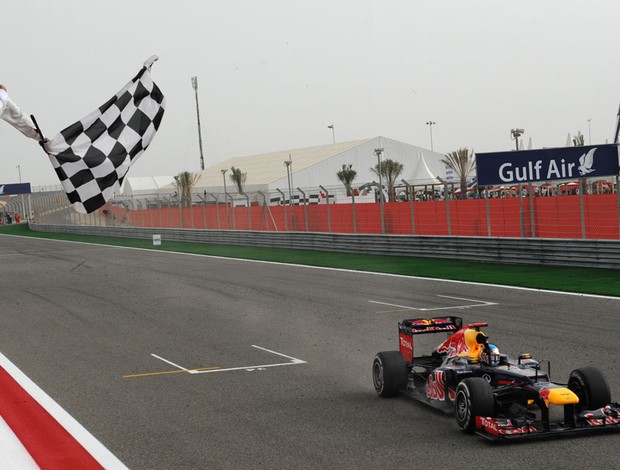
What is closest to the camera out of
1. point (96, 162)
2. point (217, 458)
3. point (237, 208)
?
point (217, 458)

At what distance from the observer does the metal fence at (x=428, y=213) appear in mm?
21531

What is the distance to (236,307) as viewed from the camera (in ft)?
52.7

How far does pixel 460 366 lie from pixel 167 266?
67.8ft

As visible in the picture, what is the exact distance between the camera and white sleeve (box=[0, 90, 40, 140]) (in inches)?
267

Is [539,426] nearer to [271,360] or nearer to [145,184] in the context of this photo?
[271,360]

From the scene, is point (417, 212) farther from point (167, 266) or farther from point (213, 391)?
point (213, 391)

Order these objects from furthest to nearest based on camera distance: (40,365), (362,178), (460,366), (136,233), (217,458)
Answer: (362,178)
(136,233)
(40,365)
(460,366)
(217,458)

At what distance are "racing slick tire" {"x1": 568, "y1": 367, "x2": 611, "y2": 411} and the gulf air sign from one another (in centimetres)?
1508

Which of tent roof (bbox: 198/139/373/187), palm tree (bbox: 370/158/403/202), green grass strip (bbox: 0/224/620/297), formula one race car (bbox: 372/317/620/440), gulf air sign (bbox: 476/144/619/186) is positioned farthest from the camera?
tent roof (bbox: 198/139/373/187)

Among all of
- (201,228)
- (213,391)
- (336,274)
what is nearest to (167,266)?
(336,274)

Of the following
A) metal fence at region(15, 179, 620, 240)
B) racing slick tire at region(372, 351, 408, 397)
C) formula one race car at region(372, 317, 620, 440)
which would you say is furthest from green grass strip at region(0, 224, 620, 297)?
formula one race car at region(372, 317, 620, 440)

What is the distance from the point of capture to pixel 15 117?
7.14 m

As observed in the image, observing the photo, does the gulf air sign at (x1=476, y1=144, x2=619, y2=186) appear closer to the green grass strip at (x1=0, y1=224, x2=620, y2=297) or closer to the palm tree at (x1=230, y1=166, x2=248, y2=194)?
the green grass strip at (x1=0, y1=224, x2=620, y2=297)

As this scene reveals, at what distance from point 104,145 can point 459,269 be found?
1492 centimetres
